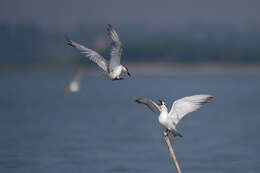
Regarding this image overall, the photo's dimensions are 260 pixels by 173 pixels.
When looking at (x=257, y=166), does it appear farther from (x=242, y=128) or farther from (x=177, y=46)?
(x=177, y=46)

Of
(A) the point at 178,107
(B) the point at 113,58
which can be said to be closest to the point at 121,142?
(B) the point at 113,58

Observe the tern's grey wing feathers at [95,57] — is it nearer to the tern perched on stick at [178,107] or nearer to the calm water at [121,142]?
the tern perched on stick at [178,107]

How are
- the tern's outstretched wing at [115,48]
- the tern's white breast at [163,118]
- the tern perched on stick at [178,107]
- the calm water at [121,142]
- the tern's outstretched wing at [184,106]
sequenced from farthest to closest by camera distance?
the calm water at [121,142], the tern's outstretched wing at [115,48], the tern's outstretched wing at [184,106], the tern perched on stick at [178,107], the tern's white breast at [163,118]

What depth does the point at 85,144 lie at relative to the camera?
992 inches

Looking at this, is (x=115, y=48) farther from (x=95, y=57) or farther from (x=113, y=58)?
(x=95, y=57)

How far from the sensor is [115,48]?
55.0ft

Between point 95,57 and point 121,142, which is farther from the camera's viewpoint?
point 121,142

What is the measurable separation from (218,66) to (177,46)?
1433 centimetres

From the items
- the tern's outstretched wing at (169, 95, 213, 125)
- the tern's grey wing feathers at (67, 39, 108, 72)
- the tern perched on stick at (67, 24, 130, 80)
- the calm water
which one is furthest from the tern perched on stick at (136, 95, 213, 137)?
the calm water

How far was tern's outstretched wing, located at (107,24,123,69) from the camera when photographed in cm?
1634

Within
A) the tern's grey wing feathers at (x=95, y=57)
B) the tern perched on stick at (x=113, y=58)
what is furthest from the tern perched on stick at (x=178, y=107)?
the tern's grey wing feathers at (x=95, y=57)

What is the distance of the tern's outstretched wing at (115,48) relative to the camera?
16344 mm

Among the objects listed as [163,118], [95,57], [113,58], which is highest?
[95,57]

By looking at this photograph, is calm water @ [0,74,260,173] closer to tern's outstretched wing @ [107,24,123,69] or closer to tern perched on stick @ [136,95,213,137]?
tern's outstretched wing @ [107,24,123,69]
